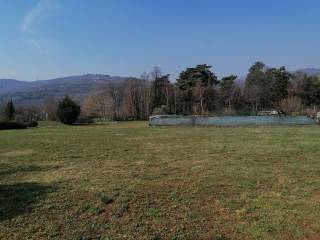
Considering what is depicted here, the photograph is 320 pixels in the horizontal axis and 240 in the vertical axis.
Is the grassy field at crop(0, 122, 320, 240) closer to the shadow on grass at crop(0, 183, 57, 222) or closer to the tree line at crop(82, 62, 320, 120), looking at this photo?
the shadow on grass at crop(0, 183, 57, 222)

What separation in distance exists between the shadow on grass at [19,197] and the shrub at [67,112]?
1197 inches

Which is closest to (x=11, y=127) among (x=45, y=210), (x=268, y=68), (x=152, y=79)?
(x=45, y=210)

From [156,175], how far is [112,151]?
391cm

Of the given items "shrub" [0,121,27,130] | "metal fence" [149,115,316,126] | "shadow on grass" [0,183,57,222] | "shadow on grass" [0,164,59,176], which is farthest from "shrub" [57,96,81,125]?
"shadow on grass" [0,183,57,222]

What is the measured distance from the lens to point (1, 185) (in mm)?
6703

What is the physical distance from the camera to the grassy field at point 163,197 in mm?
4414

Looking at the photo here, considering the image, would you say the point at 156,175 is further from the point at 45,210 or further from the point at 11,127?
the point at 11,127

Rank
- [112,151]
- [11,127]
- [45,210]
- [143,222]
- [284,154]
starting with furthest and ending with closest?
[11,127]
[112,151]
[284,154]
[45,210]
[143,222]

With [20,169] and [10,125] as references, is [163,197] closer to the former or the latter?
[20,169]

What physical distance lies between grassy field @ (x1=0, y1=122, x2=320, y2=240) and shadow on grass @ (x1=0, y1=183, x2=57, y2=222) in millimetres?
13

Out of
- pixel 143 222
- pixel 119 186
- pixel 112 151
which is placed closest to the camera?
pixel 143 222

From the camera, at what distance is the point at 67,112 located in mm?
36469

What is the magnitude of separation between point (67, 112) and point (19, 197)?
31.3 m

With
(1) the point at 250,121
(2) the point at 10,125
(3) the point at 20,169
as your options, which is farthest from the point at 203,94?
(3) the point at 20,169
